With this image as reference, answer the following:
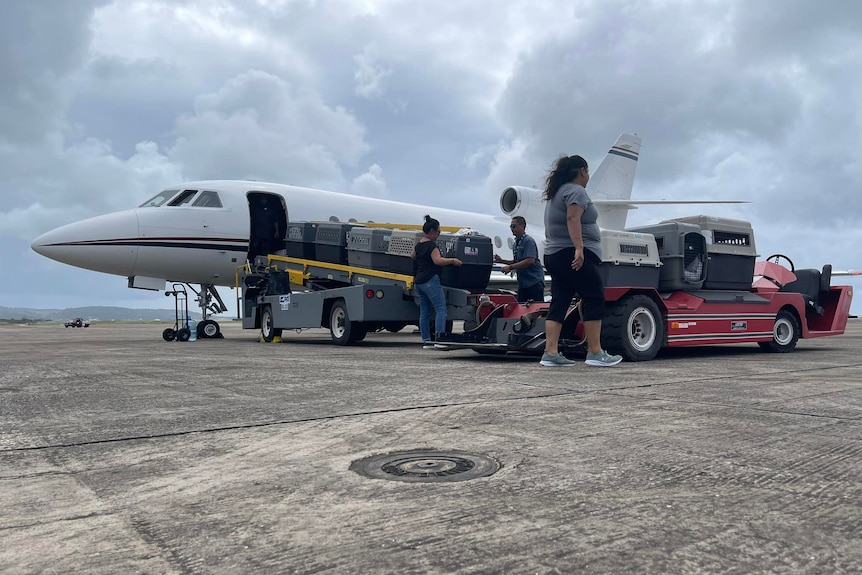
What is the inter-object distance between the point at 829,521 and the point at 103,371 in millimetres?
5988

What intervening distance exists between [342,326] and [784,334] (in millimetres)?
6407

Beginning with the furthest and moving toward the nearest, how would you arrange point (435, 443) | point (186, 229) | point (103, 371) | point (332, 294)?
1. point (186, 229)
2. point (332, 294)
3. point (103, 371)
4. point (435, 443)

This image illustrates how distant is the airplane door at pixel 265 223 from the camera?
14.0 meters

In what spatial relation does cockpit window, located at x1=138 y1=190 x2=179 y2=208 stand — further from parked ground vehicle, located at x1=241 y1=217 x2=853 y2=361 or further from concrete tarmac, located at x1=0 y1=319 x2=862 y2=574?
concrete tarmac, located at x1=0 y1=319 x2=862 y2=574

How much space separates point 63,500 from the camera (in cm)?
223

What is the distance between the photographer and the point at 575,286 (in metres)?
6.41

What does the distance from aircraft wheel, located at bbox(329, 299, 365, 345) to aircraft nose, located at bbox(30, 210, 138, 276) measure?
4.35m

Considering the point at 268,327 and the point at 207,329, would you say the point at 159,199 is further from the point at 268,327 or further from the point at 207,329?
the point at 268,327

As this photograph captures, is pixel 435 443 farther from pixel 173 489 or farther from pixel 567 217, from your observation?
pixel 567 217

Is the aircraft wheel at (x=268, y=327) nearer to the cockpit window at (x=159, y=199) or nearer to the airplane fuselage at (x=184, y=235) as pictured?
the airplane fuselage at (x=184, y=235)

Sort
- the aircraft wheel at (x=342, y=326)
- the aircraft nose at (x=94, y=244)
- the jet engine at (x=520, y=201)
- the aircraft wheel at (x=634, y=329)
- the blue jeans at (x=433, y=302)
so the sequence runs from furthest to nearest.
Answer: the jet engine at (x=520, y=201) < the aircraft nose at (x=94, y=244) < the aircraft wheel at (x=342, y=326) < the blue jeans at (x=433, y=302) < the aircraft wheel at (x=634, y=329)

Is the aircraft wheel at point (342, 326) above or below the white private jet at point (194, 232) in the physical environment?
below

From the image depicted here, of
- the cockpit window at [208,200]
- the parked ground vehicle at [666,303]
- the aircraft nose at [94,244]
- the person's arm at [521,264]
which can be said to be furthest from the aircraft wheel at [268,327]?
the person's arm at [521,264]

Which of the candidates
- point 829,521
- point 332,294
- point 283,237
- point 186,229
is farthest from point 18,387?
point 283,237
